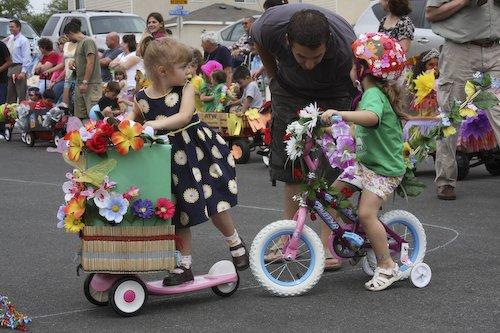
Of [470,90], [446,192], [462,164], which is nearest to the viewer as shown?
[470,90]

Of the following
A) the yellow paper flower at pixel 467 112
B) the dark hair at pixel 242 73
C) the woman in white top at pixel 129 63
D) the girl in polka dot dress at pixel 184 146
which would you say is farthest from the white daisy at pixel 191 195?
the woman in white top at pixel 129 63

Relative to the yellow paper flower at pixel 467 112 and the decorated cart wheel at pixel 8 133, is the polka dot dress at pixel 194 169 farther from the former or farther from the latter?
the decorated cart wheel at pixel 8 133

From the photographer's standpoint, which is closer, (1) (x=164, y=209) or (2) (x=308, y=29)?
(1) (x=164, y=209)

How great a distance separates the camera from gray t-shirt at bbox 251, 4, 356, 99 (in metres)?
6.05

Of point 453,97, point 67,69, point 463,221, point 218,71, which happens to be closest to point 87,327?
point 463,221

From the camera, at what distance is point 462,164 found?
10.4m

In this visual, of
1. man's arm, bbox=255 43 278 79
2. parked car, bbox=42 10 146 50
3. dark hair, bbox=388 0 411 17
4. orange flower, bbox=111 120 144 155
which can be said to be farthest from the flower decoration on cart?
parked car, bbox=42 10 146 50

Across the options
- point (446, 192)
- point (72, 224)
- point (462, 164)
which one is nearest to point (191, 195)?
point (72, 224)

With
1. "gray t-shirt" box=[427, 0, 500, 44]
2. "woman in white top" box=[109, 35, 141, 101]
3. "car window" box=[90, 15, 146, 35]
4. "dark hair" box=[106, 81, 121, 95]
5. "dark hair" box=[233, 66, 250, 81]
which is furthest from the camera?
"car window" box=[90, 15, 146, 35]

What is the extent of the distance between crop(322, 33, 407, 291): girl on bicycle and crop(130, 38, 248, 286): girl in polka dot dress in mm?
756

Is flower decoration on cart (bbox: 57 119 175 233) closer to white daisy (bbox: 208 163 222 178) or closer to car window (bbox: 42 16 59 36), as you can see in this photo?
white daisy (bbox: 208 163 222 178)

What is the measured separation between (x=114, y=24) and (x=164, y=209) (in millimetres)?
20442

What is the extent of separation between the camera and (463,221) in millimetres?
8008

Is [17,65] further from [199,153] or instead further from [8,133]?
[199,153]
